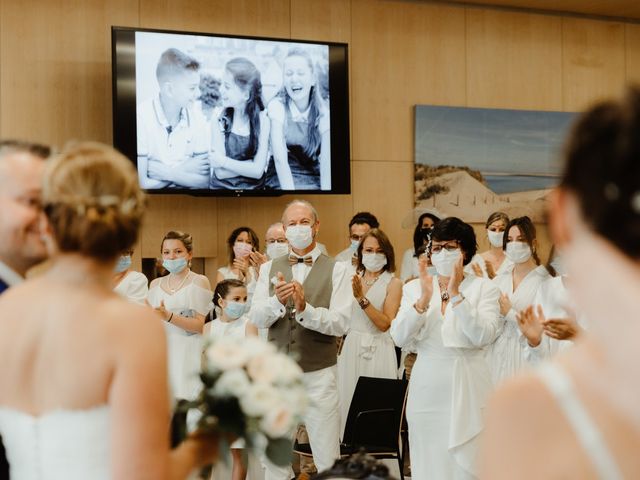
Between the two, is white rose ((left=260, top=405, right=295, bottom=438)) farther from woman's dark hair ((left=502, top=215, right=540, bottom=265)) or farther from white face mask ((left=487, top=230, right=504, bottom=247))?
white face mask ((left=487, top=230, right=504, bottom=247))

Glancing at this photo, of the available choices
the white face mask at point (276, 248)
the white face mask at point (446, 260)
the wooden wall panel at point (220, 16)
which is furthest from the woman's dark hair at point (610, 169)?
the wooden wall panel at point (220, 16)

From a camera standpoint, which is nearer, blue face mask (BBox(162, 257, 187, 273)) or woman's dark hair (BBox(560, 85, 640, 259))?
woman's dark hair (BBox(560, 85, 640, 259))

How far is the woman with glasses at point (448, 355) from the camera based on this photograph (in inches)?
197

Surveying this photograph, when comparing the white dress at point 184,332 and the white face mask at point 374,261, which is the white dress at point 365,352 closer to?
the white face mask at point 374,261

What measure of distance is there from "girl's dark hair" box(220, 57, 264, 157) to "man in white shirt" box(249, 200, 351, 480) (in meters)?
2.60

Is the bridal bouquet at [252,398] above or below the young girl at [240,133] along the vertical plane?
below

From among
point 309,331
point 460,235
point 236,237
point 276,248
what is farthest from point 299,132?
point 460,235

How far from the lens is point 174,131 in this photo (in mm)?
8172

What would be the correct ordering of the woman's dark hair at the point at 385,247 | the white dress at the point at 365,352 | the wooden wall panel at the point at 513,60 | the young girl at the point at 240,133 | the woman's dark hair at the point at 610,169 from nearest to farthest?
the woman's dark hair at the point at 610,169, the white dress at the point at 365,352, the woman's dark hair at the point at 385,247, the young girl at the point at 240,133, the wooden wall panel at the point at 513,60

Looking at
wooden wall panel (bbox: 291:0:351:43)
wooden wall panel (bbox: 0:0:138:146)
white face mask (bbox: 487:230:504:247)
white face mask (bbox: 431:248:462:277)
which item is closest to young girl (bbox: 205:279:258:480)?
white face mask (bbox: 431:248:462:277)

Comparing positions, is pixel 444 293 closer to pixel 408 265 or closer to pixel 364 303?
pixel 364 303

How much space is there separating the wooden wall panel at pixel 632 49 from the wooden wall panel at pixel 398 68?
93.9 inches

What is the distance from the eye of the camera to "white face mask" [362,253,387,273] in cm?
691

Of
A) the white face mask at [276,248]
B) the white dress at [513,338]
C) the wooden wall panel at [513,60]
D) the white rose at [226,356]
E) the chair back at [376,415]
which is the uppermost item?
the wooden wall panel at [513,60]
